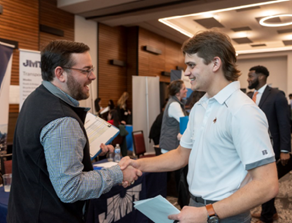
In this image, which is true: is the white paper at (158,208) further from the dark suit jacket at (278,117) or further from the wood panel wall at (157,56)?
the wood panel wall at (157,56)

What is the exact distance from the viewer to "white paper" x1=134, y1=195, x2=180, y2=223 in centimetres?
108

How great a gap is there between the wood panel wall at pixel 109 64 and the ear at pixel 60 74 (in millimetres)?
7117

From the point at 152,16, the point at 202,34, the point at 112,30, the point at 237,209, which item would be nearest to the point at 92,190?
the point at 237,209

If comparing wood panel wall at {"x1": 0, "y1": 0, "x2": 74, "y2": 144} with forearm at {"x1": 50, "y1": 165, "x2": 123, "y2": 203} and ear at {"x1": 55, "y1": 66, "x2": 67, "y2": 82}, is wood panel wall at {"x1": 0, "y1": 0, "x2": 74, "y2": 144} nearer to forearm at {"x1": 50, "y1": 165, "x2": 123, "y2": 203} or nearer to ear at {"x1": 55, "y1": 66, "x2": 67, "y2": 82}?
ear at {"x1": 55, "y1": 66, "x2": 67, "y2": 82}

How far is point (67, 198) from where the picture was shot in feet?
4.06

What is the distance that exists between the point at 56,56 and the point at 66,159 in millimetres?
574

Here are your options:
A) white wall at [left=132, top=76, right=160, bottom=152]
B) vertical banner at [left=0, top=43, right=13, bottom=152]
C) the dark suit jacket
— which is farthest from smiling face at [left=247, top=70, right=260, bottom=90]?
white wall at [left=132, top=76, right=160, bottom=152]

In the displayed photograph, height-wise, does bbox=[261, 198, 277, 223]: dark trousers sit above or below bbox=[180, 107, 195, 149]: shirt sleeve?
below

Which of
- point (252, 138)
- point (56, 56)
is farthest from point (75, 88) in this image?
point (252, 138)

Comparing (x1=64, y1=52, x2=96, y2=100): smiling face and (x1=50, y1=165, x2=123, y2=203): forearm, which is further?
(x1=64, y1=52, x2=96, y2=100): smiling face

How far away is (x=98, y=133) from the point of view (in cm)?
247

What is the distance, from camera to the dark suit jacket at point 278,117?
313cm

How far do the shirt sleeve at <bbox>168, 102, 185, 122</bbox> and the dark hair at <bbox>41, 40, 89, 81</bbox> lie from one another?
239cm

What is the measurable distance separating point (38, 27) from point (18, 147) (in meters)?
6.04
